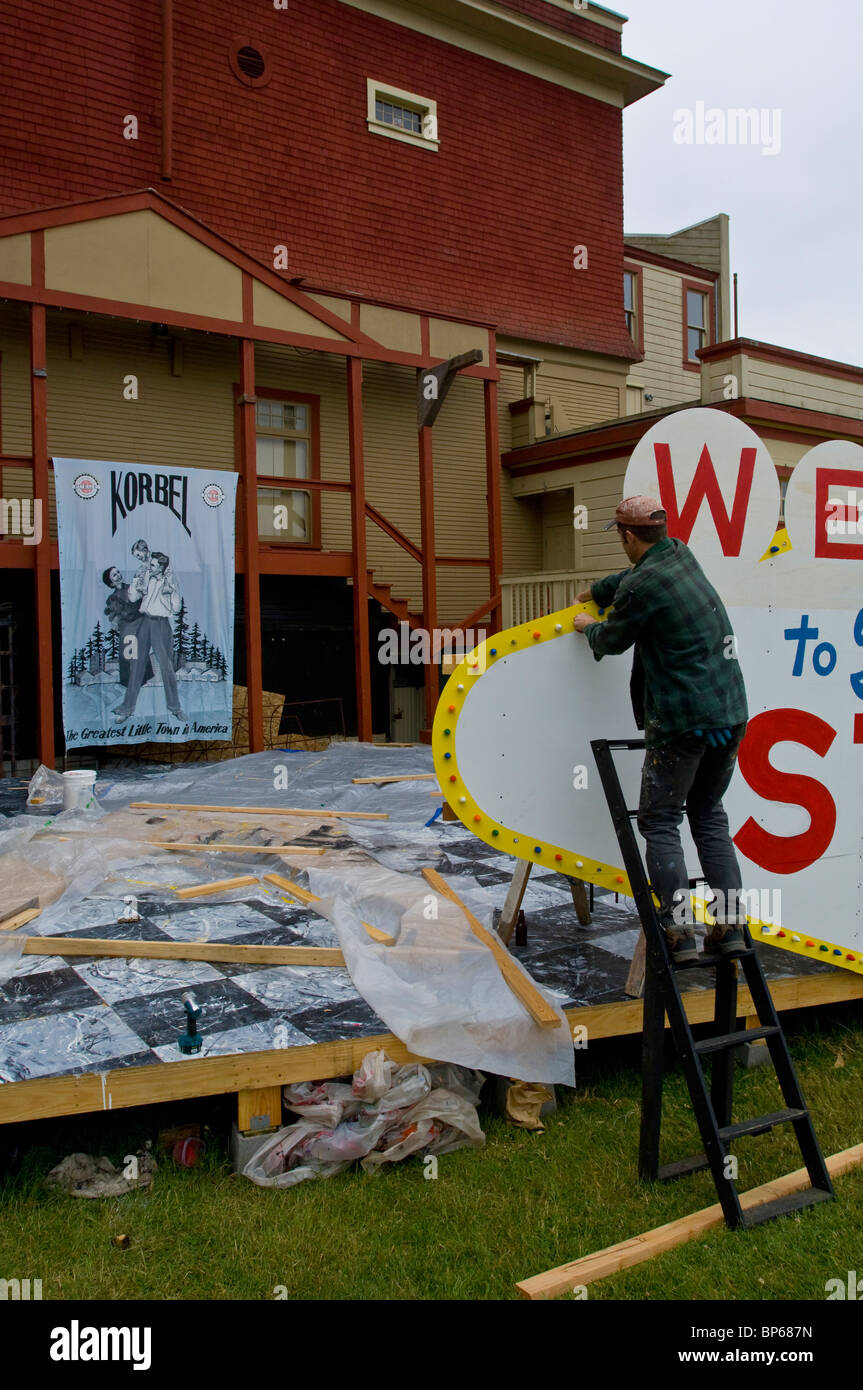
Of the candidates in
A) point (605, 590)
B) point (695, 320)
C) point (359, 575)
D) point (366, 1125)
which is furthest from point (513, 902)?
point (695, 320)

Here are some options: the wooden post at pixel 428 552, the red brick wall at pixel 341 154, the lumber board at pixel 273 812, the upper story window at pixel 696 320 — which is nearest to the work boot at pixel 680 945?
the lumber board at pixel 273 812

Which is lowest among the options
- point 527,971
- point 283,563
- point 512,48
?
point 527,971

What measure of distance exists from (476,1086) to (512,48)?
17.0m

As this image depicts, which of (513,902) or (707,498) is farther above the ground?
(707,498)

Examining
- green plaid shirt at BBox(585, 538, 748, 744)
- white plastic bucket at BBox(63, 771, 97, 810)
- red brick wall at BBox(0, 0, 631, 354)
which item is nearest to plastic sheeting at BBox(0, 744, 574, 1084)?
white plastic bucket at BBox(63, 771, 97, 810)

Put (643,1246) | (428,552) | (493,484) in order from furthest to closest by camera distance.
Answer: (493,484), (428,552), (643,1246)

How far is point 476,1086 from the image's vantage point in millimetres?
4031

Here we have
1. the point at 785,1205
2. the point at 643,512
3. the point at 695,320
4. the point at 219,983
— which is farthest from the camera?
the point at 695,320

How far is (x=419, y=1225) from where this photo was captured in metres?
3.31

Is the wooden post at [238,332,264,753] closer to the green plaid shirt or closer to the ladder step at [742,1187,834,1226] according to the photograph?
the green plaid shirt

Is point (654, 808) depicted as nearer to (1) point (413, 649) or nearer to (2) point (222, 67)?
(1) point (413, 649)

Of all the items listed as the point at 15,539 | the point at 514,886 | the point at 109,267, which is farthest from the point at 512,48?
the point at 514,886

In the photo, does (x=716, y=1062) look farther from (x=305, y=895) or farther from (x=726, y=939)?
(x=305, y=895)

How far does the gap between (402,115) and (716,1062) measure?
603 inches
